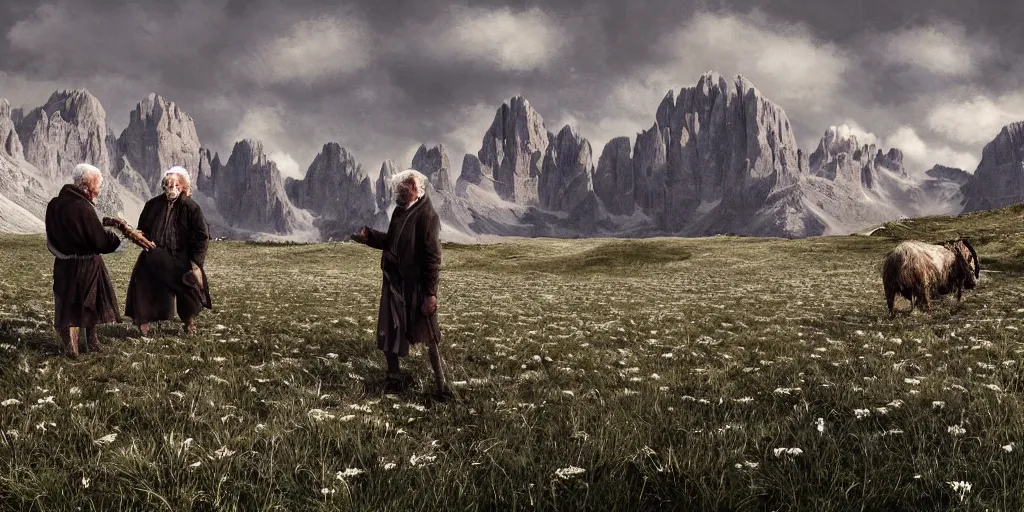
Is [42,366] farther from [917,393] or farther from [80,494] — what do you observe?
[917,393]

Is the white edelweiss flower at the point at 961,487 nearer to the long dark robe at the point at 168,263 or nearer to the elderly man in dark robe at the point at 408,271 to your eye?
the elderly man in dark robe at the point at 408,271

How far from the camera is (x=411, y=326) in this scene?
890 centimetres

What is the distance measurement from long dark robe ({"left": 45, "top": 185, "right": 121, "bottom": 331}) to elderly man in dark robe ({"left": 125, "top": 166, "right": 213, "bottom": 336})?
1660 mm

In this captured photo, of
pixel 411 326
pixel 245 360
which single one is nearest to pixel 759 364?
pixel 411 326

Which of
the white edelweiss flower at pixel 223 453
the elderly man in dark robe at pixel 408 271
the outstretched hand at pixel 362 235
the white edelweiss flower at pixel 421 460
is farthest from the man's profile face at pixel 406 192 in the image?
the white edelweiss flower at pixel 223 453

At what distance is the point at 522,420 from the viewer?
6.69 meters

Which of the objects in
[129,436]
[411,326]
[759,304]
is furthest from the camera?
[759,304]

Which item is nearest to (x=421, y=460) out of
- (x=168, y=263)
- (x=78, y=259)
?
(x=78, y=259)

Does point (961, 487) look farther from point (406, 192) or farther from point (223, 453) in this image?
point (406, 192)

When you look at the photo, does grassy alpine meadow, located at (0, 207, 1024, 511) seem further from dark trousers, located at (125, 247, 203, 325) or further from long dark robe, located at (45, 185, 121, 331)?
long dark robe, located at (45, 185, 121, 331)

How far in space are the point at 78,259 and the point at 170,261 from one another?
2213mm

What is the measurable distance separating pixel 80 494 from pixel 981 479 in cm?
712

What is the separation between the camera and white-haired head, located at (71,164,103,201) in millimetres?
11156

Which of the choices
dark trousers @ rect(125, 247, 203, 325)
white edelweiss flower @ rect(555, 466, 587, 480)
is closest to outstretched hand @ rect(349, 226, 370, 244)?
white edelweiss flower @ rect(555, 466, 587, 480)
